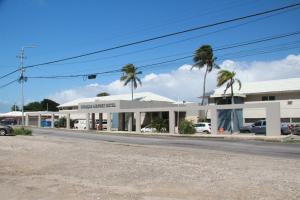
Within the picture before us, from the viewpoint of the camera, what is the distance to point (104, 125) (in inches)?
2741

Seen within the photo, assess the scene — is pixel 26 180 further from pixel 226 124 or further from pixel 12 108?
pixel 12 108

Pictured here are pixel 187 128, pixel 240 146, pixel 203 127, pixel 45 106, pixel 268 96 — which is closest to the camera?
pixel 240 146

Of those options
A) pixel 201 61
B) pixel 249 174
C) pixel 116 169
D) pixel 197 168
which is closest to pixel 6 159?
pixel 116 169

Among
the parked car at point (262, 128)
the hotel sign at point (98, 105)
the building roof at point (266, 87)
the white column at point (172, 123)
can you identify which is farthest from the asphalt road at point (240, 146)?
the hotel sign at point (98, 105)

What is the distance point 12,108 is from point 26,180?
545 feet

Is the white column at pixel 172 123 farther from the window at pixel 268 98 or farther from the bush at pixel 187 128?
the window at pixel 268 98

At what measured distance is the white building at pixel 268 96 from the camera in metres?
51.6

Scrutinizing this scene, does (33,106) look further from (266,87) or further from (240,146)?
(240,146)

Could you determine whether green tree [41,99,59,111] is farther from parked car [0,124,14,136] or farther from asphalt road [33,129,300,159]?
asphalt road [33,129,300,159]

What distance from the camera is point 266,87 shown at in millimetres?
55812

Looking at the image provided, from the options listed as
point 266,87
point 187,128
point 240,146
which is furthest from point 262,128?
point 240,146

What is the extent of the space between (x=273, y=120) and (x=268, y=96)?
13448 mm

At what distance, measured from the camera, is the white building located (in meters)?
51.6

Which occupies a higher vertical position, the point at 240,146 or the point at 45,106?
the point at 45,106
